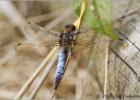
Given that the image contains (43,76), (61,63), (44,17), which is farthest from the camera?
(44,17)

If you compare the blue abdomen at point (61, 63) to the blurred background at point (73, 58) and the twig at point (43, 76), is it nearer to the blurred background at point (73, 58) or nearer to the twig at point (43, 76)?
the blurred background at point (73, 58)

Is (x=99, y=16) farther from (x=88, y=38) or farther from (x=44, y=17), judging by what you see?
(x=44, y=17)

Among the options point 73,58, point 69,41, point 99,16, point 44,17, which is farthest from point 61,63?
point 44,17

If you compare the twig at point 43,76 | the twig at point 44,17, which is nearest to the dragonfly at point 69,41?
the twig at point 43,76

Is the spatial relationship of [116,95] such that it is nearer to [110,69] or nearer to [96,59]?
[110,69]

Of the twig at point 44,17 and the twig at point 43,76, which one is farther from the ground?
the twig at point 44,17

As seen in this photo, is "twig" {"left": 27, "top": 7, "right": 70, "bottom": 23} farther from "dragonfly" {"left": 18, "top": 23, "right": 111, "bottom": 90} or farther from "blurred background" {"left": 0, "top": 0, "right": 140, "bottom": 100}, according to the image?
"dragonfly" {"left": 18, "top": 23, "right": 111, "bottom": 90}

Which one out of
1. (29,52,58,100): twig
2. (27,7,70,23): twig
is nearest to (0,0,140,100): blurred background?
(27,7,70,23): twig

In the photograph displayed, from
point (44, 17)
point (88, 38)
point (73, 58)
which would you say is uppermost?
point (44, 17)
